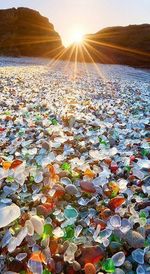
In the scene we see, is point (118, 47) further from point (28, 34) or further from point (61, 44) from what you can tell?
point (28, 34)

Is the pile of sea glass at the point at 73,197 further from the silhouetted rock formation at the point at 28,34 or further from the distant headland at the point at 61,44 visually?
the silhouetted rock formation at the point at 28,34

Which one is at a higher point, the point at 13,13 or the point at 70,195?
the point at 13,13

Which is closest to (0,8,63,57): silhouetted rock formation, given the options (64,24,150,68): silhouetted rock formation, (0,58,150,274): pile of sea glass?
(64,24,150,68): silhouetted rock formation

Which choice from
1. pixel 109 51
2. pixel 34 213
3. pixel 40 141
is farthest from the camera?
pixel 109 51

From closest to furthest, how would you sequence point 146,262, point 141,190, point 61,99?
point 146,262 → point 141,190 → point 61,99

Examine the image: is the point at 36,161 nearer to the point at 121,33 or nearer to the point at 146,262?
the point at 146,262

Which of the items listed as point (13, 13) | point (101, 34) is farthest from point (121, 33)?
point (13, 13)

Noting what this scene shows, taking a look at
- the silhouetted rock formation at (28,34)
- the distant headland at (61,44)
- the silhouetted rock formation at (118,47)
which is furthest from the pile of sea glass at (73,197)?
the silhouetted rock formation at (28,34)

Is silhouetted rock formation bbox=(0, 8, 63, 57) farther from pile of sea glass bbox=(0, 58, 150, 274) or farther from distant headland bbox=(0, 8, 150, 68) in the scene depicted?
pile of sea glass bbox=(0, 58, 150, 274)
